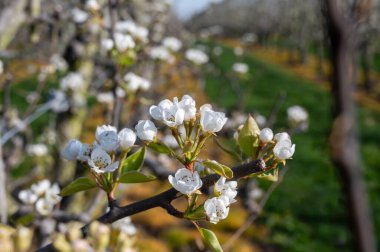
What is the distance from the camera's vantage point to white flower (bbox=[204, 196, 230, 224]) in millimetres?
703

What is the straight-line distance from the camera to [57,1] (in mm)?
3436

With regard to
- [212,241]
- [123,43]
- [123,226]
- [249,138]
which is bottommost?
[123,226]

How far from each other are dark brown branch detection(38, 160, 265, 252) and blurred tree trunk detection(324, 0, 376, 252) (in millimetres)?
334

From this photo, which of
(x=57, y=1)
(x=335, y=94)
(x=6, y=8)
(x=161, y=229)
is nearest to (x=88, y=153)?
(x=335, y=94)

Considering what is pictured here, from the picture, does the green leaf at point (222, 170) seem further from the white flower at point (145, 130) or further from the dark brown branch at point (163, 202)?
the white flower at point (145, 130)

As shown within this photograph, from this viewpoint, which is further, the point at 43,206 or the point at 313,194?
the point at 313,194

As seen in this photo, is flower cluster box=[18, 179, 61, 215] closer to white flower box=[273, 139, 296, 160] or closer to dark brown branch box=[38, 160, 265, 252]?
dark brown branch box=[38, 160, 265, 252]

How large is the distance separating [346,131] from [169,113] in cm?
51

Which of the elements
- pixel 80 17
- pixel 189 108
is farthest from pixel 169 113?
pixel 80 17

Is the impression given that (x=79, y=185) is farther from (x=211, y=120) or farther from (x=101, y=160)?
(x=211, y=120)

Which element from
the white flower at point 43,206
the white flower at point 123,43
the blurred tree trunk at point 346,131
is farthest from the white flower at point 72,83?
the blurred tree trunk at point 346,131

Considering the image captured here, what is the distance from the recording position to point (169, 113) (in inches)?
29.5

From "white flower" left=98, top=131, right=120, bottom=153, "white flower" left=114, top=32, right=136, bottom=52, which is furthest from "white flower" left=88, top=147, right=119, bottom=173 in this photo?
"white flower" left=114, top=32, right=136, bottom=52

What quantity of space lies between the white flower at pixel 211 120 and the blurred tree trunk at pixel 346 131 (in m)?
0.46
